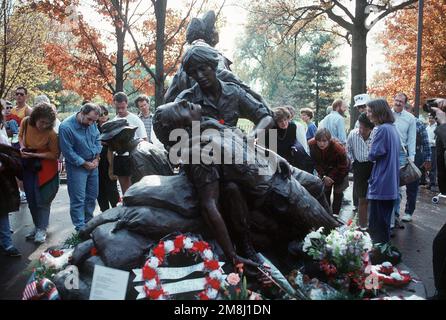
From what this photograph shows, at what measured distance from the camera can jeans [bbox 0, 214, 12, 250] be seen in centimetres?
564

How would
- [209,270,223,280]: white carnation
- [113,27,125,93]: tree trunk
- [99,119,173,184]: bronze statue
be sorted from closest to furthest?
[209,270,223,280]: white carnation → [99,119,173,184]: bronze statue → [113,27,125,93]: tree trunk

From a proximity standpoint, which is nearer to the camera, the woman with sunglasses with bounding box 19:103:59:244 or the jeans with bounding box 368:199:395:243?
the jeans with bounding box 368:199:395:243

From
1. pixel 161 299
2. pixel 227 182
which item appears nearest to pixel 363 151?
pixel 227 182

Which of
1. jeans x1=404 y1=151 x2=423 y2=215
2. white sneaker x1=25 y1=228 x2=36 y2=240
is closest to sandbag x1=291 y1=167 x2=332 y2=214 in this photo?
jeans x1=404 y1=151 x2=423 y2=215

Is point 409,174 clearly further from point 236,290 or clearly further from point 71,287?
point 71,287

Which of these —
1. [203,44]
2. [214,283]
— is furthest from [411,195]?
[214,283]

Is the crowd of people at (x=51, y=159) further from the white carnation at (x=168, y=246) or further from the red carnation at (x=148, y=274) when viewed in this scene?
the red carnation at (x=148, y=274)

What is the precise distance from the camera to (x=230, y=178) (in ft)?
12.7

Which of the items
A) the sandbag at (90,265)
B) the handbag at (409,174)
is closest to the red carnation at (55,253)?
the sandbag at (90,265)

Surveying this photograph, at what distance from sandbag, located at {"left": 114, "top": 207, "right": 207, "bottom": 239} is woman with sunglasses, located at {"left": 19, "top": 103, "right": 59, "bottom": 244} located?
9.63 ft

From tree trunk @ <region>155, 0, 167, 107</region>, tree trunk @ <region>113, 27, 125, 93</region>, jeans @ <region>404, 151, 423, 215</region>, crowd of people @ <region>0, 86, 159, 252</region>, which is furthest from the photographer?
tree trunk @ <region>113, 27, 125, 93</region>

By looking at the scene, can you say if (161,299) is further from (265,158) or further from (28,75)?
(28,75)

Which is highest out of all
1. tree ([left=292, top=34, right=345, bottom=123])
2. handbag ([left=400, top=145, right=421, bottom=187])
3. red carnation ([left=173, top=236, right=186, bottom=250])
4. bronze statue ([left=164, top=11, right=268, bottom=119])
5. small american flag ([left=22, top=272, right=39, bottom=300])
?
tree ([left=292, top=34, right=345, bottom=123])

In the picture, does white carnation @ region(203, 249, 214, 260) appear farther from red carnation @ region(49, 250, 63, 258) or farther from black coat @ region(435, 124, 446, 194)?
black coat @ region(435, 124, 446, 194)
